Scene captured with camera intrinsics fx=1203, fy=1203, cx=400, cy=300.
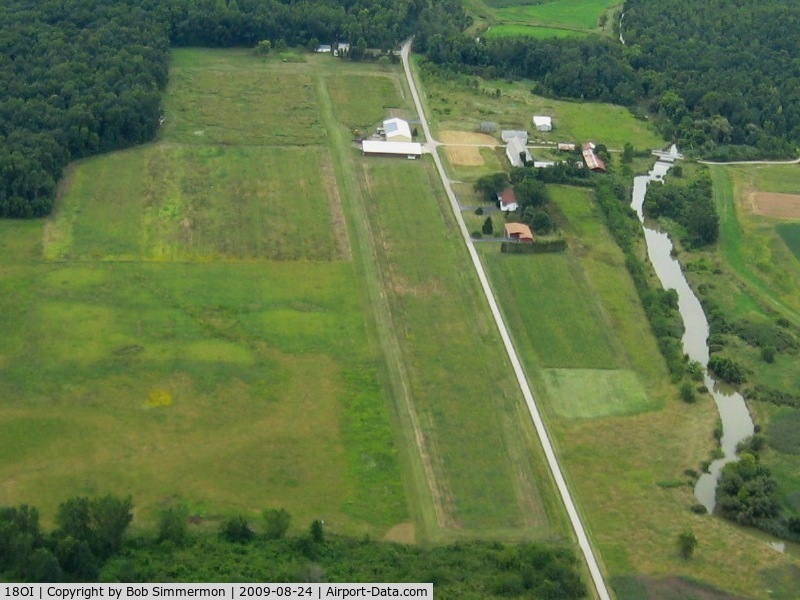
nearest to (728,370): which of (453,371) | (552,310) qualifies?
(552,310)

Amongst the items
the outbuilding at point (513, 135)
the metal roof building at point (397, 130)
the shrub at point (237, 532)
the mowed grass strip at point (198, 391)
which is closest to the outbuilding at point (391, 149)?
the metal roof building at point (397, 130)

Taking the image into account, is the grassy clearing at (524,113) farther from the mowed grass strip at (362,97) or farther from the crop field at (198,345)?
the crop field at (198,345)

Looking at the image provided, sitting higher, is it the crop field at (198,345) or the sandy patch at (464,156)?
the crop field at (198,345)

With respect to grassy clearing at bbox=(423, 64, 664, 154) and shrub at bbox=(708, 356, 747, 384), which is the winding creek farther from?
grassy clearing at bbox=(423, 64, 664, 154)

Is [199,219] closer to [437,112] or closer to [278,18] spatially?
[437,112]

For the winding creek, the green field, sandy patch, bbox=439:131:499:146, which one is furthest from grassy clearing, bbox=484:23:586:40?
the green field

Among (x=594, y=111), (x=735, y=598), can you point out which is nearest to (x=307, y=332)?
(x=735, y=598)

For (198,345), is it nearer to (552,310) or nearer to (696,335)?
(552,310)
